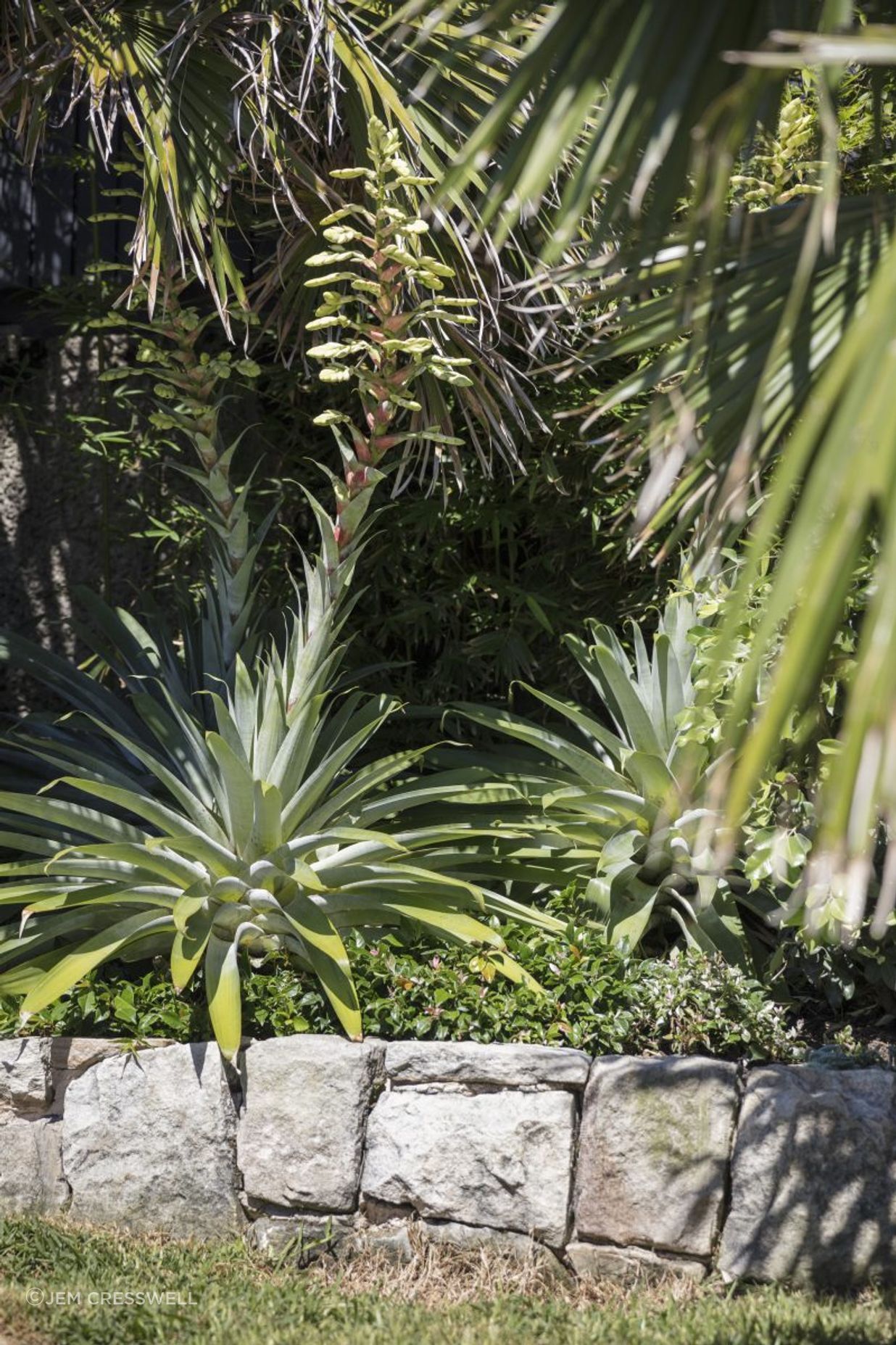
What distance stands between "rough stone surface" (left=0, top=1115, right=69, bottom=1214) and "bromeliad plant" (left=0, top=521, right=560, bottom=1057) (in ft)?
1.23

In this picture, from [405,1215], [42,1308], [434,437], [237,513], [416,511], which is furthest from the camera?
[416,511]

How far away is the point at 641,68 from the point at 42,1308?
109 inches

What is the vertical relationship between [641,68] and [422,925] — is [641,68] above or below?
above

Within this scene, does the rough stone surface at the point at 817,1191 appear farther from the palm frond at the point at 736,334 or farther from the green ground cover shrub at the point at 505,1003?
the palm frond at the point at 736,334

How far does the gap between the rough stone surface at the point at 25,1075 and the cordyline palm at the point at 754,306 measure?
7.59 feet

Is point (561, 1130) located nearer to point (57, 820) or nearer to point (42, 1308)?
point (42, 1308)

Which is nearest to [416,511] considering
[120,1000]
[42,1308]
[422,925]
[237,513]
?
[237,513]

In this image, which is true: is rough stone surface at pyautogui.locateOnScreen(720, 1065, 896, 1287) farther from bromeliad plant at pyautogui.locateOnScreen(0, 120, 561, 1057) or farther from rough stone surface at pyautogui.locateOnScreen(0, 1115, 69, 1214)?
rough stone surface at pyautogui.locateOnScreen(0, 1115, 69, 1214)

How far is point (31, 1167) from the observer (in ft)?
11.8

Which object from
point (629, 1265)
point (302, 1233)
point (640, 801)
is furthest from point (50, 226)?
point (629, 1265)

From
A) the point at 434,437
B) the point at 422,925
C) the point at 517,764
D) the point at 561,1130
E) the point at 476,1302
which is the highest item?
the point at 434,437

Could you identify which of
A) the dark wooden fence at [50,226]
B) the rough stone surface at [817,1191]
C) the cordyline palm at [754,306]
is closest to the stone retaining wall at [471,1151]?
the rough stone surface at [817,1191]

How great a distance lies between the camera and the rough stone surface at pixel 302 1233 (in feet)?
11.0

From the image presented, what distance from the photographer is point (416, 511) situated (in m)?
5.08
